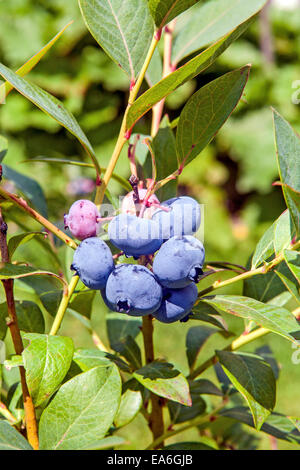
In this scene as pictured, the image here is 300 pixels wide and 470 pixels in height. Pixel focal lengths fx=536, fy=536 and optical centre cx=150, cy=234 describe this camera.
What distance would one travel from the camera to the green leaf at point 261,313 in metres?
0.47

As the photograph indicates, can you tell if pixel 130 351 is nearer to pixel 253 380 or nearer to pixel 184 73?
pixel 253 380

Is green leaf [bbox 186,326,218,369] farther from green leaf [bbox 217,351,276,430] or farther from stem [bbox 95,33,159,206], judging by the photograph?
stem [bbox 95,33,159,206]

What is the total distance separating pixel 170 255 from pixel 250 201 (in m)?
3.47

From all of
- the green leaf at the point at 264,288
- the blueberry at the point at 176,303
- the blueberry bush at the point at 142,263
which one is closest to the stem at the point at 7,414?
the blueberry bush at the point at 142,263

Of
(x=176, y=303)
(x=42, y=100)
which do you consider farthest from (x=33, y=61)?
(x=176, y=303)

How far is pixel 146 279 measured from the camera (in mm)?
473

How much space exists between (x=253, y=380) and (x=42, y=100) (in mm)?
367

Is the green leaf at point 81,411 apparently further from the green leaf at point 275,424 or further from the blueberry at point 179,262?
the green leaf at point 275,424

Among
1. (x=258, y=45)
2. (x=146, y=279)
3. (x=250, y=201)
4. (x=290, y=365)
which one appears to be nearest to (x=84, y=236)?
(x=146, y=279)

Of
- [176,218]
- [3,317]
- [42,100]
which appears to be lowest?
[3,317]

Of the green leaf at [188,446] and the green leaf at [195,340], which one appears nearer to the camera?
the green leaf at [188,446]

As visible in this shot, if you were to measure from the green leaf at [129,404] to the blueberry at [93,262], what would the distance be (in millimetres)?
207

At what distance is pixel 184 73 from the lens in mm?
475

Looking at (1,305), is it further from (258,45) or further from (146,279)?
(258,45)
